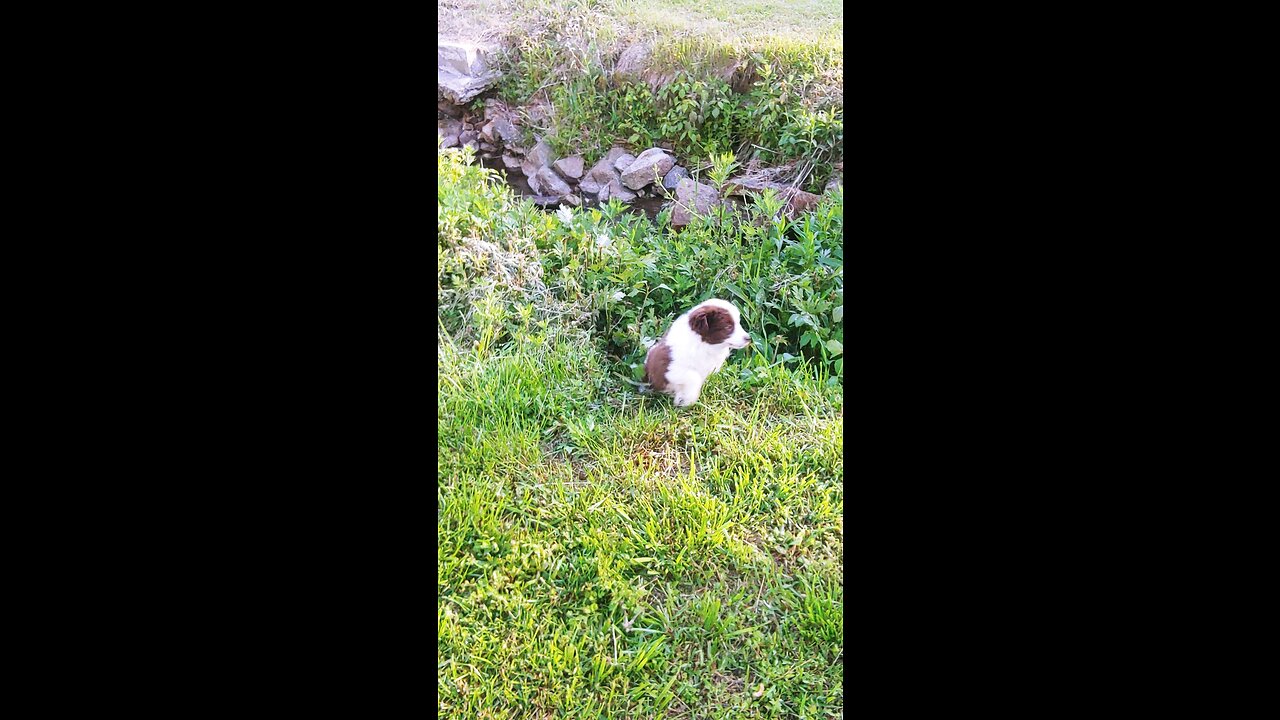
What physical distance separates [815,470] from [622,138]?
34.7 inches

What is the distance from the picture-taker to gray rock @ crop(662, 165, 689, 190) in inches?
89.4

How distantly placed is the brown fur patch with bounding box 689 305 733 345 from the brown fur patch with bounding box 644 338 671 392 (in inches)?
3.3

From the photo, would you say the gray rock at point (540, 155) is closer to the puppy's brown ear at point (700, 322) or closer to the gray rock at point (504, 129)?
the gray rock at point (504, 129)

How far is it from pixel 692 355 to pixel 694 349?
0.05 ft

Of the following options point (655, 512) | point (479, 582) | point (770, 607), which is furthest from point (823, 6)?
point (479, 582)

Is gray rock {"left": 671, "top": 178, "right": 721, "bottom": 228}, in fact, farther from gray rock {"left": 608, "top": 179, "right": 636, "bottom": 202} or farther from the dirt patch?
the dirt patch

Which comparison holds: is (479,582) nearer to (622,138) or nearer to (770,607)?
(770,607)

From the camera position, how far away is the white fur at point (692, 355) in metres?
2.16

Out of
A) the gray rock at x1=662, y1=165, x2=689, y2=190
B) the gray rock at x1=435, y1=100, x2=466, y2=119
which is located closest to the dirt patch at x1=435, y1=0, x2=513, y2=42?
the gray rock at x1=435, y1=100, x2=466, y2=119

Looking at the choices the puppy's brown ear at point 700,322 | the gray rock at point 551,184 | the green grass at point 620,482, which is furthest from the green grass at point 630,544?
the gray rock at point 551,184

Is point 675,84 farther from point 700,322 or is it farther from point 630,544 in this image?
point 630,544

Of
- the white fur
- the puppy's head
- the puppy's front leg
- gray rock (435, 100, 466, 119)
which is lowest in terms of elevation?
the puppy's front leg

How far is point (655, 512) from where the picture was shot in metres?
2.08

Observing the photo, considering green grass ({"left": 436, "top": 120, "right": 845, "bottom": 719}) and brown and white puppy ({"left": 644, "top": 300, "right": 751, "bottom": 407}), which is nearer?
green grass ({"left": 436, "top": 120, "right": 845, "bottom": 719})
